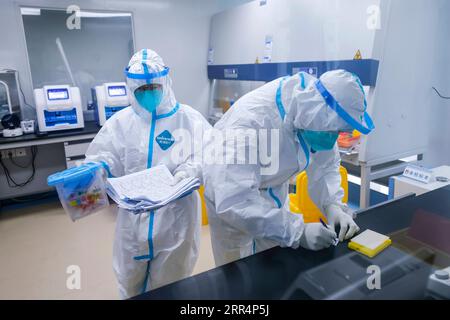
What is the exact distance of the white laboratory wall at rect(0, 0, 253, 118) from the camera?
10.5 feet

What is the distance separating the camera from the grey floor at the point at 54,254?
2.01m

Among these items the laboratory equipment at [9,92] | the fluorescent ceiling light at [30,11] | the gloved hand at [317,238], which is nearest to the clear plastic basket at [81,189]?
the gloved hand at [317,238]

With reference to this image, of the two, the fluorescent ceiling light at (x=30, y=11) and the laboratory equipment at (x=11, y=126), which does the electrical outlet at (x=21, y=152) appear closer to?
the laboratory equipment at (x=11, y=126)

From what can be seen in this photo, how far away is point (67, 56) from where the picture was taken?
3395 mm

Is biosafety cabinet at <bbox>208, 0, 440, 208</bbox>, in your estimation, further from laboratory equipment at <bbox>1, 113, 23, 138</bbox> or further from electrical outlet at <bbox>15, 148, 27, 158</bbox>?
electrical outlet at <bbox>15, 148, 27, 158</bbox>

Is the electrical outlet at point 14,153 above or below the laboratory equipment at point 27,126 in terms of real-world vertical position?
below

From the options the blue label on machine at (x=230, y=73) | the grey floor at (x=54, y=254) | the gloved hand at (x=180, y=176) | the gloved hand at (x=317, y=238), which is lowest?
the grey floor at (x=54, y=254)

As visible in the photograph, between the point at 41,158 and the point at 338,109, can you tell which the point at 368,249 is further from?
the point at 41,158

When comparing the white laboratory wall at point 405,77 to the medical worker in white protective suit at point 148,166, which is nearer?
the medical worker in white protective suit at point 148,166

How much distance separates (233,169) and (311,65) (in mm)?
1652

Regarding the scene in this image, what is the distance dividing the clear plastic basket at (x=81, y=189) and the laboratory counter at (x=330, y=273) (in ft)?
2.05

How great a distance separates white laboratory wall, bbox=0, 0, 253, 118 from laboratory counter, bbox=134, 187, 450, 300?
A: 3182mm

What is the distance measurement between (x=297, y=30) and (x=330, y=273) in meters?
2.07

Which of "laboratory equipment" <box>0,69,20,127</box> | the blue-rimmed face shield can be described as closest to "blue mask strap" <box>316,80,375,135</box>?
the blue-rimmed face shield
